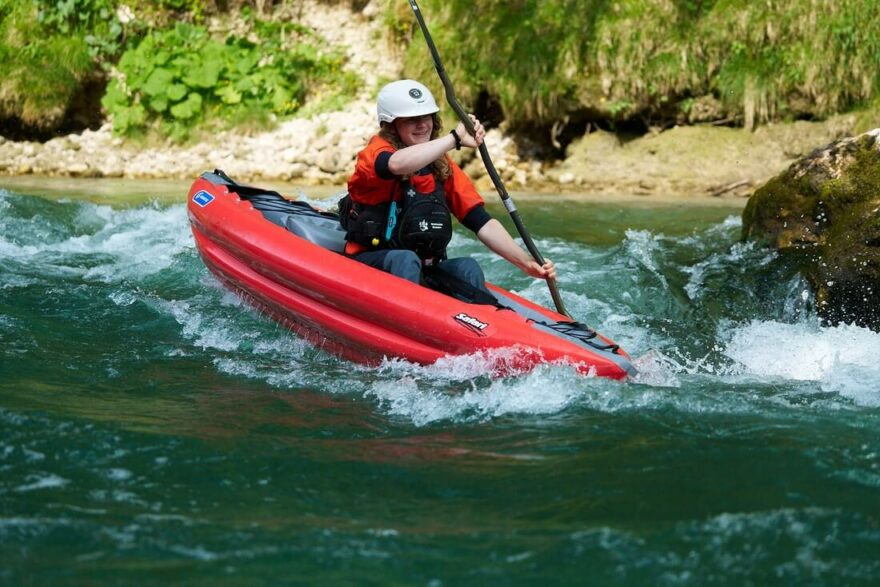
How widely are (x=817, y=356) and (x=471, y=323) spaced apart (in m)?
1.52

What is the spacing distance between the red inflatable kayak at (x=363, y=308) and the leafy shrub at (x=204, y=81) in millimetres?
5952

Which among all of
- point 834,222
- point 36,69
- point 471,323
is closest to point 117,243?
point 471,323

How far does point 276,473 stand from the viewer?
3111mm

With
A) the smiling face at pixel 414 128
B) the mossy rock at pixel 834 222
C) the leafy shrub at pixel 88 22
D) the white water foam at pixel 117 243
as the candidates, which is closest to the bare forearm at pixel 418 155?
the smiling face at pixel 414 128

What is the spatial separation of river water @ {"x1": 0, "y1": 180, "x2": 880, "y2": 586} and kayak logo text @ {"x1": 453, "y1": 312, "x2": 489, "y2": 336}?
129 millimetres

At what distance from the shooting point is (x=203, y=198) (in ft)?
19.4

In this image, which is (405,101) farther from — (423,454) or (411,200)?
(423,454)

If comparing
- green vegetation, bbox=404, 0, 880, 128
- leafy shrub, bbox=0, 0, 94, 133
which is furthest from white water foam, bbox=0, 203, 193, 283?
green vegetation, bbox=404, 0, 880, 128

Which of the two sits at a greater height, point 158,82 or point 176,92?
point 158,82

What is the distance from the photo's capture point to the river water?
8.54 feet

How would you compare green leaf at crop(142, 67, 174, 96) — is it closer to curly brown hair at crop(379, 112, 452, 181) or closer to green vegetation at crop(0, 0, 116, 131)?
green vegetation at crop(0, 0, 116, 131)

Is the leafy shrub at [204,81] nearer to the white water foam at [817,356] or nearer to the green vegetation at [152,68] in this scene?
the green vegetation at [152,68]

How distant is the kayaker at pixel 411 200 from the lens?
14.8 feet

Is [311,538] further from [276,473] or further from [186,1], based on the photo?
[186,1]
